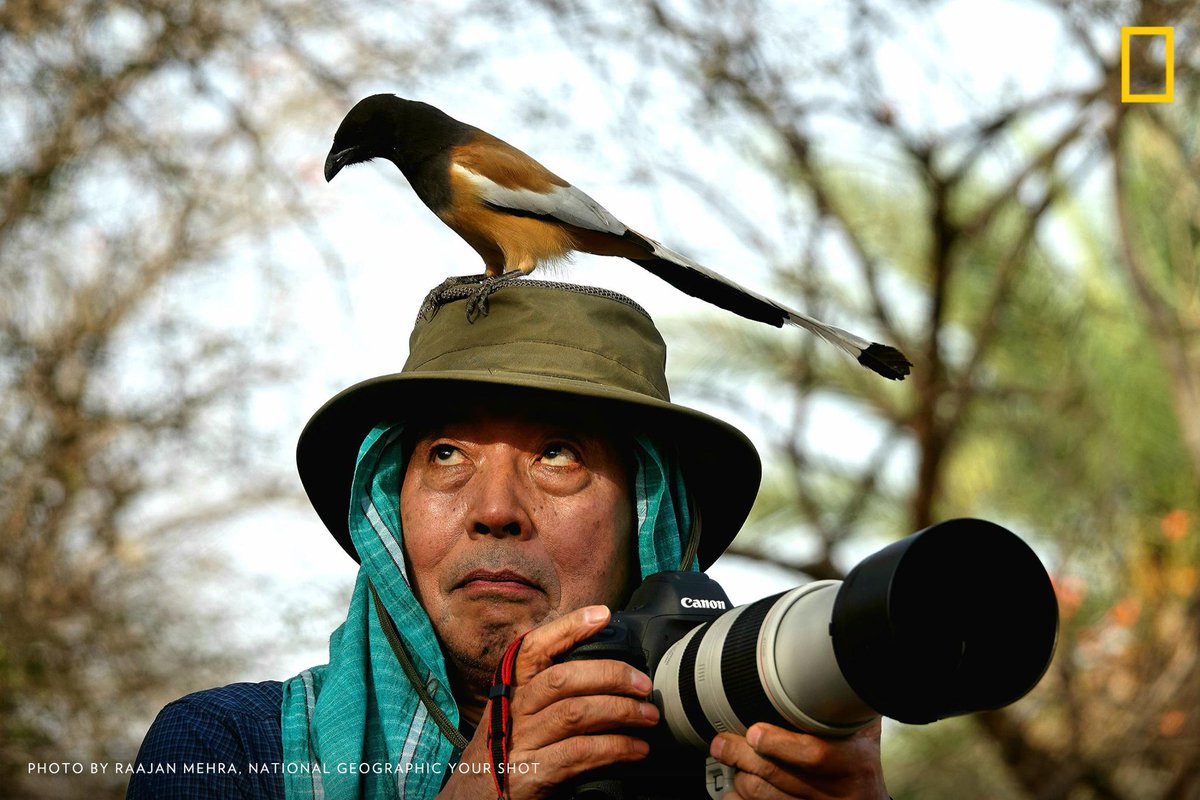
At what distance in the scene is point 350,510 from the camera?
104 inches

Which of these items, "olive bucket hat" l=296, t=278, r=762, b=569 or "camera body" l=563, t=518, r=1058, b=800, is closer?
"camera body" l=563, t=518, r=1058, b=800

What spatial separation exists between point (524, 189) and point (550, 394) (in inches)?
23.9

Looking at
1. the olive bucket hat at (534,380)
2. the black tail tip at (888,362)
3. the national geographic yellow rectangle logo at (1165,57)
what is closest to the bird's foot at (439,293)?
the olive bucket hat at (534,380)

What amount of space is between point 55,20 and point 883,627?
5.67 metres

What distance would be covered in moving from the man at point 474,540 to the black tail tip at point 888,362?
309mm

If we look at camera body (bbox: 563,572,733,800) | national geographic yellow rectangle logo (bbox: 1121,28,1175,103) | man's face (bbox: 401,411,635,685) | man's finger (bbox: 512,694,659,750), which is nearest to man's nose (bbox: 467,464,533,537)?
man's face (bbox: 401,411,635,685)

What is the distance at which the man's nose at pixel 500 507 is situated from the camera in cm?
244

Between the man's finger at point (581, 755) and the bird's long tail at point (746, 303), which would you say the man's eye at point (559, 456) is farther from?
the man's finger at point (581, 755)

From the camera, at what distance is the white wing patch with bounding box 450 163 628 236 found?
9.75 ft

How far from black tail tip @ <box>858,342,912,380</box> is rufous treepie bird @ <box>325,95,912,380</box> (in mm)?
265

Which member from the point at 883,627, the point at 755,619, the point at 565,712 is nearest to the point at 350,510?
the point at 565,712

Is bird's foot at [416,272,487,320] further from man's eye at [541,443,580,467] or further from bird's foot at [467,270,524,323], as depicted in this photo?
man's eye at [541,443,580,467]

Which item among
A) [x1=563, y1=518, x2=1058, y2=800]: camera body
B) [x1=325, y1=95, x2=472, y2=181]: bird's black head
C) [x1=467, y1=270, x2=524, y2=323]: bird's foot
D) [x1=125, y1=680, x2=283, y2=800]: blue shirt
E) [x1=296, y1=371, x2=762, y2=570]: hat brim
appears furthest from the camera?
[x1=325, y1=95, x2=472, y2=181]: bird's black head

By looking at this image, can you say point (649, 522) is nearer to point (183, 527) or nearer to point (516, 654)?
point (516, 654)
